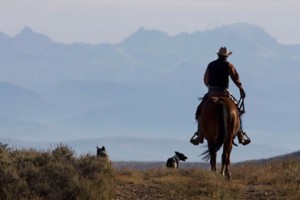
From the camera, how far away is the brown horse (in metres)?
16.3

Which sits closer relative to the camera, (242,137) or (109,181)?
(109,181)

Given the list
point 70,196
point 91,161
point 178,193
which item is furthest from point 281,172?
point 70,196

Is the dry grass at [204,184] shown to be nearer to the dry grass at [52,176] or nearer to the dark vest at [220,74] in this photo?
the dry grass at [52,176]

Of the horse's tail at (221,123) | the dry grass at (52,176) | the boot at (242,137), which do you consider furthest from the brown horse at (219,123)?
the dry grass at (52,176)

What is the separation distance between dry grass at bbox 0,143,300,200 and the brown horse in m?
0.69

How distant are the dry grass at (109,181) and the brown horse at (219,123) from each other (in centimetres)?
69

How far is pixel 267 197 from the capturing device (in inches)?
557

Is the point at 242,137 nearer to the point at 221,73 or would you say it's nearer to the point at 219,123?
the point at 221,73

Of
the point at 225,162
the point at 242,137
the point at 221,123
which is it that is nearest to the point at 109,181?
the point at 221,123

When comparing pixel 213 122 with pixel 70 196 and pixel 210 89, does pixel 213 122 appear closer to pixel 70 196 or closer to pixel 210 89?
pixel 210 89

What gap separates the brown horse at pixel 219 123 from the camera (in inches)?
642

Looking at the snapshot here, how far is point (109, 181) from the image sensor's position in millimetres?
13898

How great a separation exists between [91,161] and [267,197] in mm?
3597

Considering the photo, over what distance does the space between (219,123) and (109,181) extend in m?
3.56
